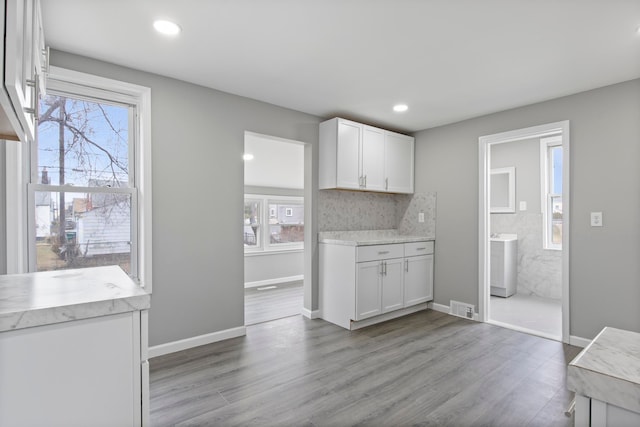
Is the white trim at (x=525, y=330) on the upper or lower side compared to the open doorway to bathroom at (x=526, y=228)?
lower

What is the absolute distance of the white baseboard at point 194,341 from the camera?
276cm

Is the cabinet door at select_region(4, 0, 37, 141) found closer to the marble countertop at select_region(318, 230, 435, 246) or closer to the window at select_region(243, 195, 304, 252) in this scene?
the marble countertop at select_region(318, 230, 435, 246)

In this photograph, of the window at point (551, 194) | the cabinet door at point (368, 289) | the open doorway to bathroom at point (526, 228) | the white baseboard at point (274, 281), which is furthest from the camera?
the white baseboard at point (274, 281)

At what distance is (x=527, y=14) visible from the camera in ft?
6.27

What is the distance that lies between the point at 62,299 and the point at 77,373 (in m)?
0.24

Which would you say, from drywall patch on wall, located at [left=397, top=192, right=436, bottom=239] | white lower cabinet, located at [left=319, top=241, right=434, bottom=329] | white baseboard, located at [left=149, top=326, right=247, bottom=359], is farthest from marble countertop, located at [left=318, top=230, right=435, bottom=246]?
white baseboard, located at [left=149, top=326, right=247, bottom=359]

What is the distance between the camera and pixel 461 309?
398cm

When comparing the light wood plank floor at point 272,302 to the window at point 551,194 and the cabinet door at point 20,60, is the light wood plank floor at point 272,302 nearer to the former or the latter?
the cabinet door at point 20,60

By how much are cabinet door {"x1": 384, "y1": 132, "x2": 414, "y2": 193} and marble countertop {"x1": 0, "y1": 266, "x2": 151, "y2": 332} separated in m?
3.39

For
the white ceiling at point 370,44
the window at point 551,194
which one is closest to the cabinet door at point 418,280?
the white ceiling at point 370,44

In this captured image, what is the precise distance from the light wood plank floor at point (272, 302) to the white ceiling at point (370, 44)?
2.43 metres

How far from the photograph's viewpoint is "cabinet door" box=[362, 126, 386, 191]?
400 cm

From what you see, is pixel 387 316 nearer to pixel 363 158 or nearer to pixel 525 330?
pixel 525 330

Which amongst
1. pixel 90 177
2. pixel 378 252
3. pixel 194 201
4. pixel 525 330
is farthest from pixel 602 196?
pixel 90 177
